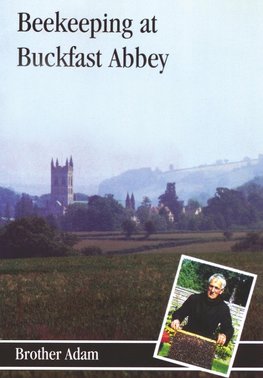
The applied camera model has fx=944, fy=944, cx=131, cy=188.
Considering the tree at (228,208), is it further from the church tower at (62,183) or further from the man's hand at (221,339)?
the church tower at (62,183)

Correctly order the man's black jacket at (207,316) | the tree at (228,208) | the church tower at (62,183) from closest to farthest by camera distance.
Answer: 1. the man's black jacket at (207,316)
2. the church tower at (62,183)
3. the tree at (228,208)

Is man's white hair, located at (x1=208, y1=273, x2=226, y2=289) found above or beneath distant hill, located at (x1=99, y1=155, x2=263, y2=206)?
beneath

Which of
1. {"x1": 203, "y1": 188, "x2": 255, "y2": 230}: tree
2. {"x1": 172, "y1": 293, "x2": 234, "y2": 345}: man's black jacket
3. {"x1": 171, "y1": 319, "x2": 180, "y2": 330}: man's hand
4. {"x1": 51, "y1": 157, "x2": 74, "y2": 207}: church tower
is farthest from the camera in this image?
{"x1": 203, "y1": 188, "x2": 255, "y2": 230}: tree

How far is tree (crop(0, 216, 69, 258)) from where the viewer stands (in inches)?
277

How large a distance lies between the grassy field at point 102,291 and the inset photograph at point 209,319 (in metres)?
0.11

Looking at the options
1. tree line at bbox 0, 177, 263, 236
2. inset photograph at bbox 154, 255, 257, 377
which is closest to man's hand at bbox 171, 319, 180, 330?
inset photograph at bbox 154, 255, 257, 377

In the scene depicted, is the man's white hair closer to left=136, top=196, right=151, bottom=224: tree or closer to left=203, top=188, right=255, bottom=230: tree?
left=203, top=188, right=255, bottom=230: tree

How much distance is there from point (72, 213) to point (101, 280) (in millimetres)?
543

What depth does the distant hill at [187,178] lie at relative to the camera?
6.88m

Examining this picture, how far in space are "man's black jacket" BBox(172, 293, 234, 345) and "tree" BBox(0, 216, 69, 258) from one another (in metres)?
1.08

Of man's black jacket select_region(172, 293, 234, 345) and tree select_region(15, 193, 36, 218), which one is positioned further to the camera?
tree select_region(15, 193, 36, 218)

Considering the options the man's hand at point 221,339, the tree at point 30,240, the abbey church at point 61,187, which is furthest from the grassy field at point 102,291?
the abbey church at point 61,187

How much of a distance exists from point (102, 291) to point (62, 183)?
2.80ft

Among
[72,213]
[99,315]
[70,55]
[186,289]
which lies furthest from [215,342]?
[70,55]
